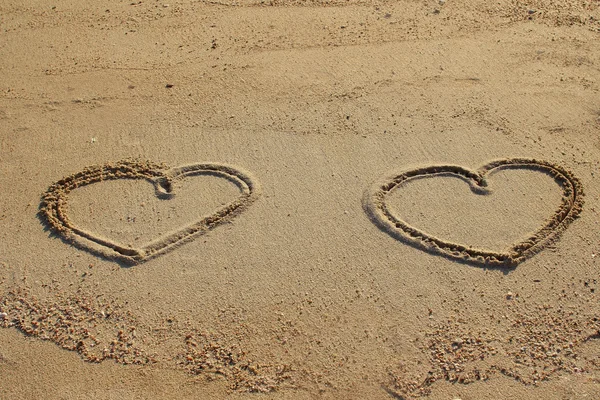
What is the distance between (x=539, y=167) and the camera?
5348mm

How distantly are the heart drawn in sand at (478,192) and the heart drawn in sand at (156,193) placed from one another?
3.23 ft

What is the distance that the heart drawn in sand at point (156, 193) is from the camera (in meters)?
4.77

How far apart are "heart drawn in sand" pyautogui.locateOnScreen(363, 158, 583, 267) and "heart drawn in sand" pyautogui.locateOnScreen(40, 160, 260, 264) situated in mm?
985

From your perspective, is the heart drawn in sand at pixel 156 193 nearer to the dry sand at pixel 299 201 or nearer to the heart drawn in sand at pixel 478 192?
the dry sand at pixel 299 201

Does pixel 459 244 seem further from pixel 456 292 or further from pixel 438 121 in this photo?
pixel 438 121

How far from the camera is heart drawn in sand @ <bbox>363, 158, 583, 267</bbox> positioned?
15.3ft

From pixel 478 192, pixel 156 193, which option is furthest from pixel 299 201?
pixel 478 192

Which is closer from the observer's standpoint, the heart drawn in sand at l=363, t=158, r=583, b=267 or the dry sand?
the dry sand

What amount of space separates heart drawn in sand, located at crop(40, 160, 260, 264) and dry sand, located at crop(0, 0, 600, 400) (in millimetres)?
18

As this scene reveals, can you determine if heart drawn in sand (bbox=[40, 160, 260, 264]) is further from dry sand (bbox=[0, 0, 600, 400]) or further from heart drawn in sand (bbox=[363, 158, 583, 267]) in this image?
heart drawn in sand (bbox=[363, 158, 583, 267])

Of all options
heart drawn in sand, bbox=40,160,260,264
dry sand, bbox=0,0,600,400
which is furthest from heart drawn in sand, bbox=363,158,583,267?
heart drawn in sand, bbox=40,160,260,264

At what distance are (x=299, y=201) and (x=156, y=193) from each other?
44.1 inches

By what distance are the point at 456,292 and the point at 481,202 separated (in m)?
0.96

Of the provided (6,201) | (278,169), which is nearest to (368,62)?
(278,169)
